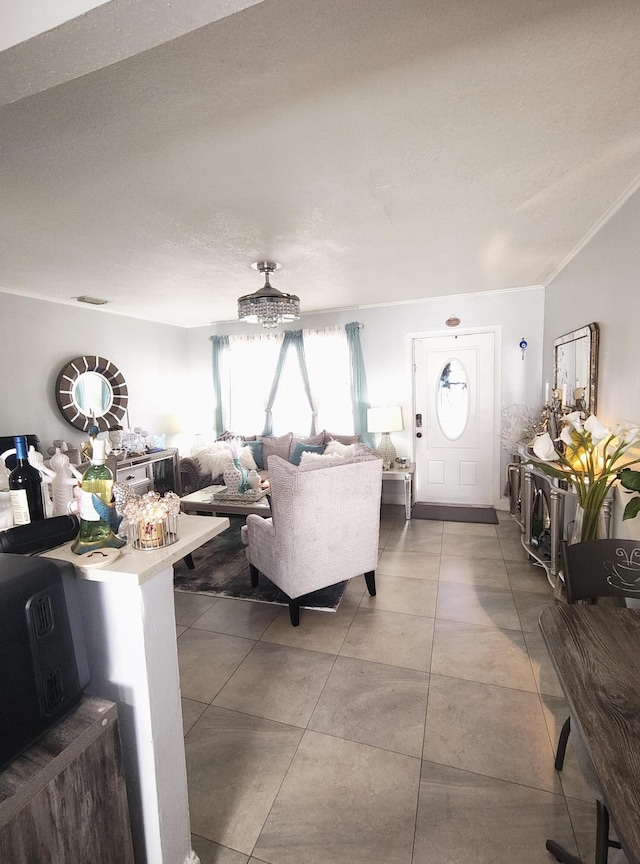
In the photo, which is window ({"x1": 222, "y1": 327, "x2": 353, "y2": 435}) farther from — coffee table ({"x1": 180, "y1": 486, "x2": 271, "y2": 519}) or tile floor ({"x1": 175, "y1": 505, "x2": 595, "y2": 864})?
tile floor ({"x1": 175, "y1": 505, "x2": 595, "y2": 864})

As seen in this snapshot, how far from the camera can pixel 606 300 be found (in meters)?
2.45

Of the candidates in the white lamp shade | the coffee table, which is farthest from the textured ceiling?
the coffee table

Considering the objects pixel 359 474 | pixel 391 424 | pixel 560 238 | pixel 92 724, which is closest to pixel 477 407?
pixel 391 424

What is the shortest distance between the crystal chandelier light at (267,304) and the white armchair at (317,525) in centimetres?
122

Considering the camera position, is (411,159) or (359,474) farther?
(359,474)

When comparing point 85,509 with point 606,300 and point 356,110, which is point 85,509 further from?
point 606,300

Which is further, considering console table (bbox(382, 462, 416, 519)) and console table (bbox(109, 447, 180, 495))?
console table (bbox(109, 447, 180, 495))

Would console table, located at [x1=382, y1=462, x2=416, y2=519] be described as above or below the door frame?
below

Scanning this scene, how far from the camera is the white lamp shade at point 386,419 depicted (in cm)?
450

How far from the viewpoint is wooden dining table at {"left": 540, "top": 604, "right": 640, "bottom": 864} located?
0.72m

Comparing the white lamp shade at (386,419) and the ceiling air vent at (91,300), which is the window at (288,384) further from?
the ceiling air vent at (91,300)

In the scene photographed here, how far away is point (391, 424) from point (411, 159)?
9.81ft

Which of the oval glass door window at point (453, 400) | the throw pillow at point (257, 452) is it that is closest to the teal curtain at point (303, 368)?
the throw pillow at point (257, 452)

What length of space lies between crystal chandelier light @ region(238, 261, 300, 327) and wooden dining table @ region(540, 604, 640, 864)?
251cm
